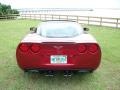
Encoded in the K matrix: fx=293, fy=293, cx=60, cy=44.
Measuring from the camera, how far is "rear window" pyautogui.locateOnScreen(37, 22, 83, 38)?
7023 millimetres

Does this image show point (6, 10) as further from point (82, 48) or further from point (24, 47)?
point (82, 48)

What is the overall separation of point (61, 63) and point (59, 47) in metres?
0.35

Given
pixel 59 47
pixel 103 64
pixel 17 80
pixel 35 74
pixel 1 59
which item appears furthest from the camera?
pixel 1 59

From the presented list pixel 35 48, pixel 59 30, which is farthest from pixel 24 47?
pixel 59 30

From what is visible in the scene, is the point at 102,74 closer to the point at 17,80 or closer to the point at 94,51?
the point at 94,51

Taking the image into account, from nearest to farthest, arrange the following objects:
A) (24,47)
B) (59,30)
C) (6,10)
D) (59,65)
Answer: (59,65)
(24,47)
(59,30)
(6,10)

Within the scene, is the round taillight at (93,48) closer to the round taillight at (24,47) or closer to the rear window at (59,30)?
the rear window at (59,30)

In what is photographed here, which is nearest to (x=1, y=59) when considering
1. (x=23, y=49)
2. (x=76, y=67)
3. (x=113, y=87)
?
(x=23, y=49)

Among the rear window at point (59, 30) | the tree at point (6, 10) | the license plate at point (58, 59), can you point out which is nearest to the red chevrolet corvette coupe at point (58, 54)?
the license plate at point (58, 59)

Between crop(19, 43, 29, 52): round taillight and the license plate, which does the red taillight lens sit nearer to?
crop(19, 43, 29, 52): round taillight

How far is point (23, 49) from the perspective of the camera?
642 centimetres

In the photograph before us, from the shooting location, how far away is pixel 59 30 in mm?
7281

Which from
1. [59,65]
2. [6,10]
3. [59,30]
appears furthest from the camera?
[6,10]

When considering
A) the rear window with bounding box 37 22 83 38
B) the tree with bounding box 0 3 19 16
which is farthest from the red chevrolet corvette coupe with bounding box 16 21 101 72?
the tree with bounding box 0 3 19 16
